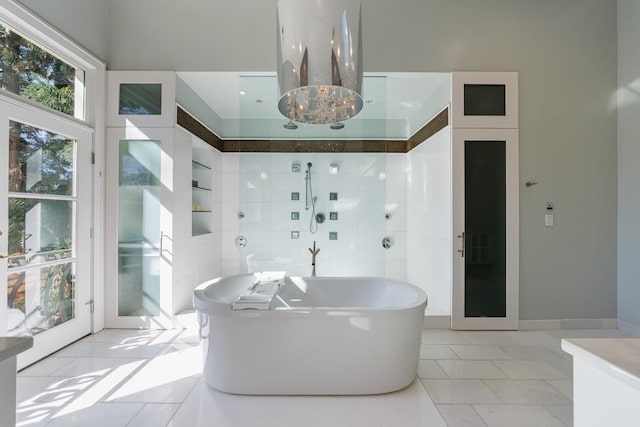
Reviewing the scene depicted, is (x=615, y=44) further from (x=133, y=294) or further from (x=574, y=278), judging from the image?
(x=133, y=294)

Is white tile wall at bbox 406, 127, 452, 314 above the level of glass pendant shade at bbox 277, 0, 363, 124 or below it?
below

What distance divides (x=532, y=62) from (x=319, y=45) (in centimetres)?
271

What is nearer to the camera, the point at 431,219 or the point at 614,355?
the point at 614,355

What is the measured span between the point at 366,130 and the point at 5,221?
299 centimetres

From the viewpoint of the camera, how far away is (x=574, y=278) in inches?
124

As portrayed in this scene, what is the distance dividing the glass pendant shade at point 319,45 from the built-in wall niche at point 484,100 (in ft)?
5.54

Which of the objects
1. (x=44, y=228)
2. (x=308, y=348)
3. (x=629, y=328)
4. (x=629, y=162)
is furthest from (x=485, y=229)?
(x=44, y=228)

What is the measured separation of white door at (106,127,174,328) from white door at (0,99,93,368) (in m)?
0.22

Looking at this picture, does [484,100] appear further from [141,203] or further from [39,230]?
[39,230]

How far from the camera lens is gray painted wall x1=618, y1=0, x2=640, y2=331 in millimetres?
2990

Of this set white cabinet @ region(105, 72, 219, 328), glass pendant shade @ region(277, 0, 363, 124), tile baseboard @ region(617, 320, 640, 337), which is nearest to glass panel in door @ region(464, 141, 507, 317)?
tile baseboard @ region(617, 320, 640, 337)

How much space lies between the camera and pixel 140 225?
3.12 meters

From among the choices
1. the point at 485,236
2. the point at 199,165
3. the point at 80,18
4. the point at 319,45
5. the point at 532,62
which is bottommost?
the point at 485,236

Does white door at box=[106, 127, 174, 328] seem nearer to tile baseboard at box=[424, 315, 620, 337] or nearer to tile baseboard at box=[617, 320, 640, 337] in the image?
tile baseboard at box=[424, 315, 620, 337]
